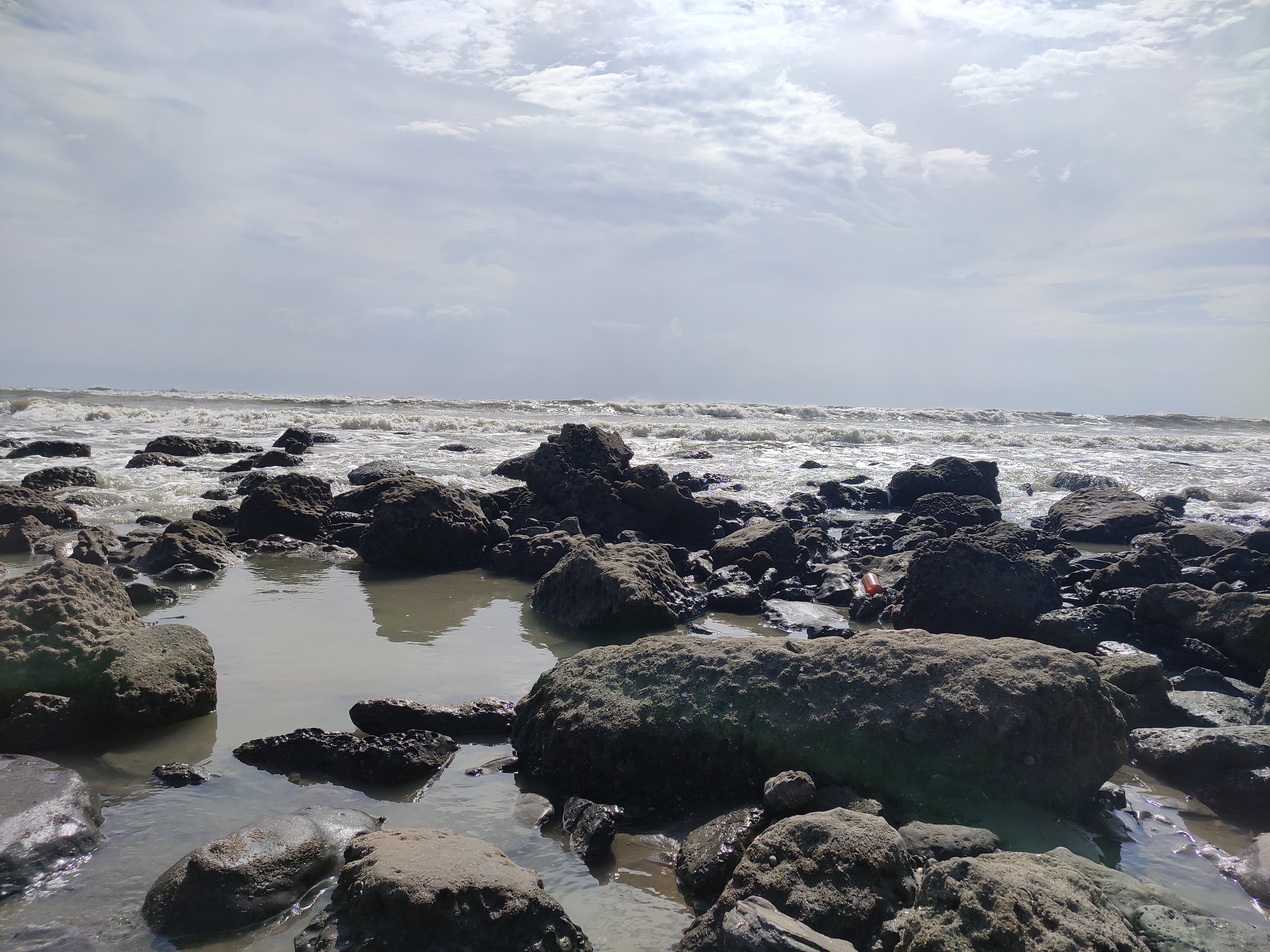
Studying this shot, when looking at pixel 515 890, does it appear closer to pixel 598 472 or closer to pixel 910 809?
pixel 910 809

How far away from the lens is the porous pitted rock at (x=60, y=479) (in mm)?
13289

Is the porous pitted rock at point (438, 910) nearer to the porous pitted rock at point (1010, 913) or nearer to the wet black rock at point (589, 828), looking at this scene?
the wet black rock at point (589, 828)

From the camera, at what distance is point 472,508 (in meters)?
10.2

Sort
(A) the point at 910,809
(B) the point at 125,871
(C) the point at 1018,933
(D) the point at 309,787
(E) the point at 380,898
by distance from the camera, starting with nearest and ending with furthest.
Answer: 1. (C) the point at 1018,933
2. (E) the point at 380,898
3. (B) the point at 125,871
4. (A) the point at 910,809
5. (D) the point at 309,787

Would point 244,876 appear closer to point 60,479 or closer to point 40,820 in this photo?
point 40,820

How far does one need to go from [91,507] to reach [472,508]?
658 centimetres

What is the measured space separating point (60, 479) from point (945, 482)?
15247 millimetres

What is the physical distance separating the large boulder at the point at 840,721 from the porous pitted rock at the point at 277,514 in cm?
713

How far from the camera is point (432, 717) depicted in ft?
15.8

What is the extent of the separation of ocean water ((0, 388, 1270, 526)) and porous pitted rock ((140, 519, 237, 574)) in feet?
10.6

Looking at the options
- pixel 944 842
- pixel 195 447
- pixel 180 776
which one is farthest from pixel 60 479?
pixel 944 842

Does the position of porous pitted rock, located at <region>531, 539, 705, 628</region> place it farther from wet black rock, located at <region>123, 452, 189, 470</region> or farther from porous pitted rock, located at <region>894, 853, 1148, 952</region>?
wet black rock, located at <region>123, 452, 189, 470</region>

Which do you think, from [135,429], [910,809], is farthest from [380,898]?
[135,429]

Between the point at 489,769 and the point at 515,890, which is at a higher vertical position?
the point at 515,890
